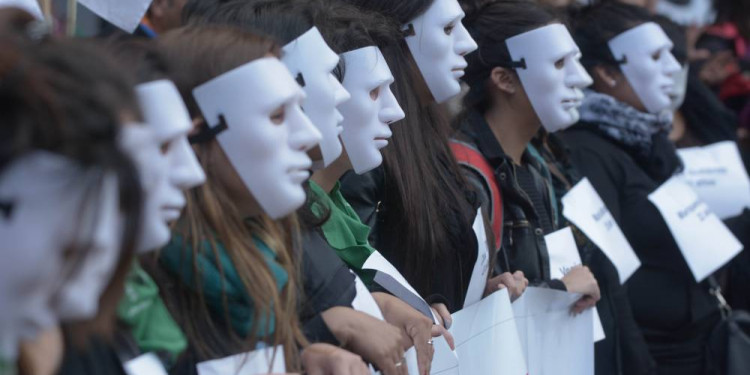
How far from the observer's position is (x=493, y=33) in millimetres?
3848

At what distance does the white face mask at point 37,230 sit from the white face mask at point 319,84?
1084 millimetres

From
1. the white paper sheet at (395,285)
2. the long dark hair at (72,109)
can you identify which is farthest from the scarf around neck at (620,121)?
the long dark hair at (72,109)

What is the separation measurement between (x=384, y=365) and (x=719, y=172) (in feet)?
10.3

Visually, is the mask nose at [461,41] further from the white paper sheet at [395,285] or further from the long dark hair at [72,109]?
the long dark hair at [72,109]

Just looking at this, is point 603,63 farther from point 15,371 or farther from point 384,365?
point 15,371

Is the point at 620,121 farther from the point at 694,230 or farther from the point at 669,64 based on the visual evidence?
the point at 694,230

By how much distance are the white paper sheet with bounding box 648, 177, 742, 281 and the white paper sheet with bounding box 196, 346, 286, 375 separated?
2.47 meters

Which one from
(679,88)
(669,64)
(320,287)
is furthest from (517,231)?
(679,88)

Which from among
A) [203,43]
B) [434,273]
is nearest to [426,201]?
[434,273]

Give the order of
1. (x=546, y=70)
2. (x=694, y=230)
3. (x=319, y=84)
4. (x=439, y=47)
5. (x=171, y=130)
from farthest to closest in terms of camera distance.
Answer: (x=694, y=230), (x=546, y=70), (x=439, y=47), (x=319, y=84), (x=171, y=130)

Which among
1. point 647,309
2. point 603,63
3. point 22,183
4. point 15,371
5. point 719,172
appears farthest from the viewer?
point 719,172

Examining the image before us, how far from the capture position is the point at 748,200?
5188 mm

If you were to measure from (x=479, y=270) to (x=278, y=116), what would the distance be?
1.09 metres

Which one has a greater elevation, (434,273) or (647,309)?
(434,273)
